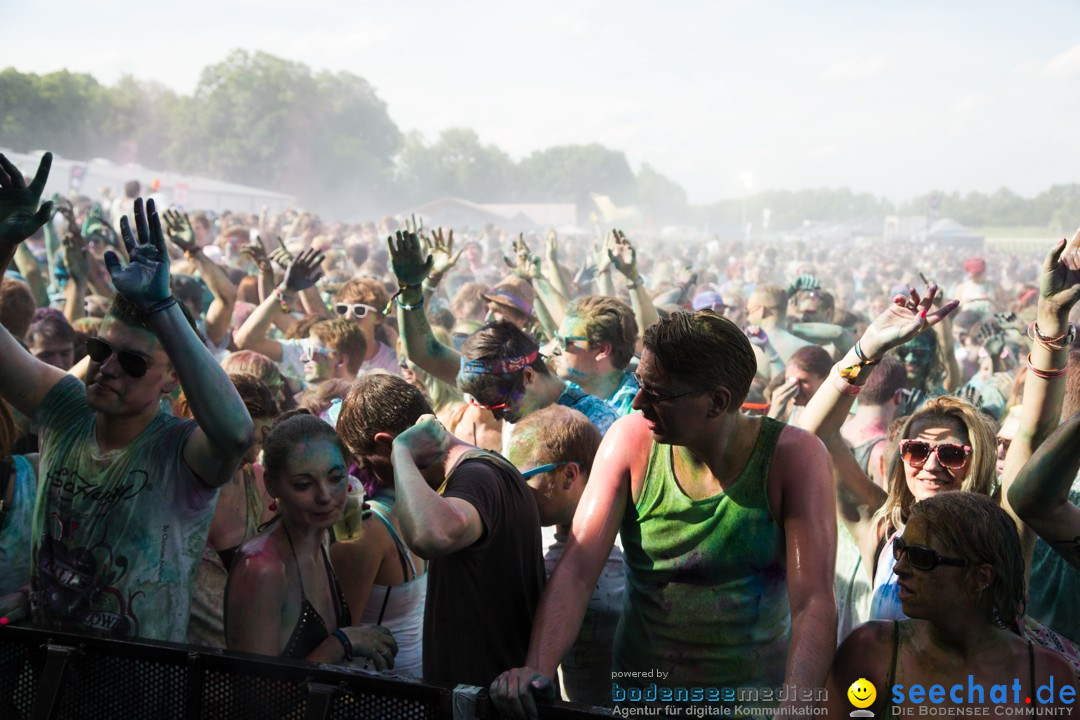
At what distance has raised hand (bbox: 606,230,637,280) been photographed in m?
6.58

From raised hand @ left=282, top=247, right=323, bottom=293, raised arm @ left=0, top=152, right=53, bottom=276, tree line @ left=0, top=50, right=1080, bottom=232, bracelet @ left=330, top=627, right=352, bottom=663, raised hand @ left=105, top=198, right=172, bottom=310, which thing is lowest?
bracelet @ left=330, top=627, right=352, bottom=663

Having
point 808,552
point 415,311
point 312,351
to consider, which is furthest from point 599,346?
point 808,552

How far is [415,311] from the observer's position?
4805 mm

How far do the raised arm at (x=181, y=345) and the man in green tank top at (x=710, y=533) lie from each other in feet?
2.95

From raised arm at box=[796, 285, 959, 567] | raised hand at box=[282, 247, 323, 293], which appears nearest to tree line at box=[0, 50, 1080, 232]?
raised hand at box=[282, 247, 323, 293]

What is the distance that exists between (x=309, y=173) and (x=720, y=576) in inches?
2268

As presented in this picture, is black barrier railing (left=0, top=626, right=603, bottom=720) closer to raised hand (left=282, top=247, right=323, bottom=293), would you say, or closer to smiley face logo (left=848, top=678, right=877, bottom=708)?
smiley face logo (left=848, top=678, right=877, bottom=708)

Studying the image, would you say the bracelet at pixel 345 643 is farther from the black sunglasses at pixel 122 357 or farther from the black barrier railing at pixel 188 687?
the black sunglasses at pixel 122 357

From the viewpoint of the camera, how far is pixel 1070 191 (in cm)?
5069

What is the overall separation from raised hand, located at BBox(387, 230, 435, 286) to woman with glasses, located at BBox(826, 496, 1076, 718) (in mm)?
2951

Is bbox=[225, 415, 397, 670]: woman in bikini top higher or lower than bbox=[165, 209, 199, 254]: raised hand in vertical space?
lower

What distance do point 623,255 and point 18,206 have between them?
4544 mm

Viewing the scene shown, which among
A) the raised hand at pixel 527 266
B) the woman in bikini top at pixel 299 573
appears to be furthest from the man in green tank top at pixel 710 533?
the raised hand at pixel 527 266

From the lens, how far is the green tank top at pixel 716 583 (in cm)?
238
